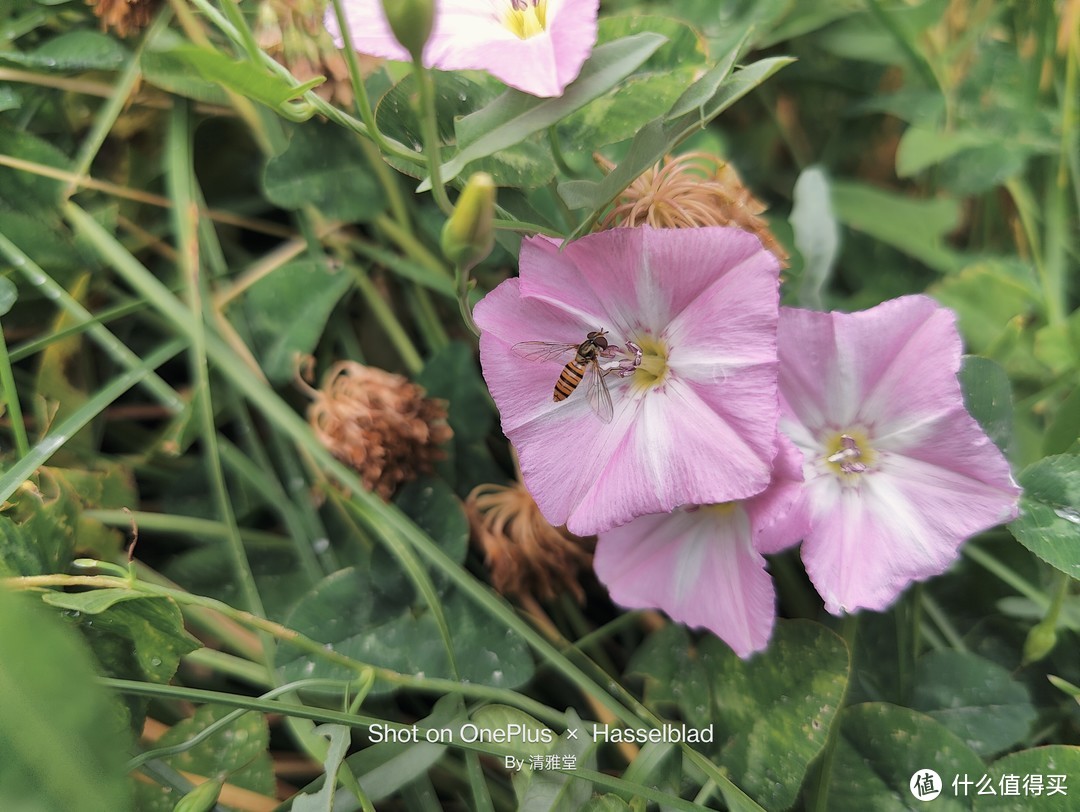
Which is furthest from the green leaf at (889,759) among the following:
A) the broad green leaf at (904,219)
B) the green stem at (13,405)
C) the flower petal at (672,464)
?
the green stem at (13,405)

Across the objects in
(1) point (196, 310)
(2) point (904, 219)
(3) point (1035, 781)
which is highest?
(1) point (196, 310)

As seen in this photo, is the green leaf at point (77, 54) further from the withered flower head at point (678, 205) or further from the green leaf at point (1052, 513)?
the green leaf at point (1052, 513)

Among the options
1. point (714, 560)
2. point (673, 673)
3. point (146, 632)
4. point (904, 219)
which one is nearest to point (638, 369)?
point (714, 560)

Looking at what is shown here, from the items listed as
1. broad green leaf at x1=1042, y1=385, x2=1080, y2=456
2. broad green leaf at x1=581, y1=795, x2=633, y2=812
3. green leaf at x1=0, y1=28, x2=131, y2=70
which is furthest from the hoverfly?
green leaf at x1=0, y1=28, x2=131, y2=70

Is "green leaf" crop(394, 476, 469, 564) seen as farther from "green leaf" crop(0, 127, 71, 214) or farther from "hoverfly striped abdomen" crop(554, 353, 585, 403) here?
"green leaf" crop(0, 127, 71, 214)

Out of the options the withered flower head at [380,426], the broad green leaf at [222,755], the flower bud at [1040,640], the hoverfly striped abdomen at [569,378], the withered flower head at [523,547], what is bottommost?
the flower bud at [1040,640]

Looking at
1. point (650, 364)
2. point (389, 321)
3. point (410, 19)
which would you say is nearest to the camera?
point (410, 19)

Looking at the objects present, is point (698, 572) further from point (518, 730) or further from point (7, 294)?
point (7, 294)
